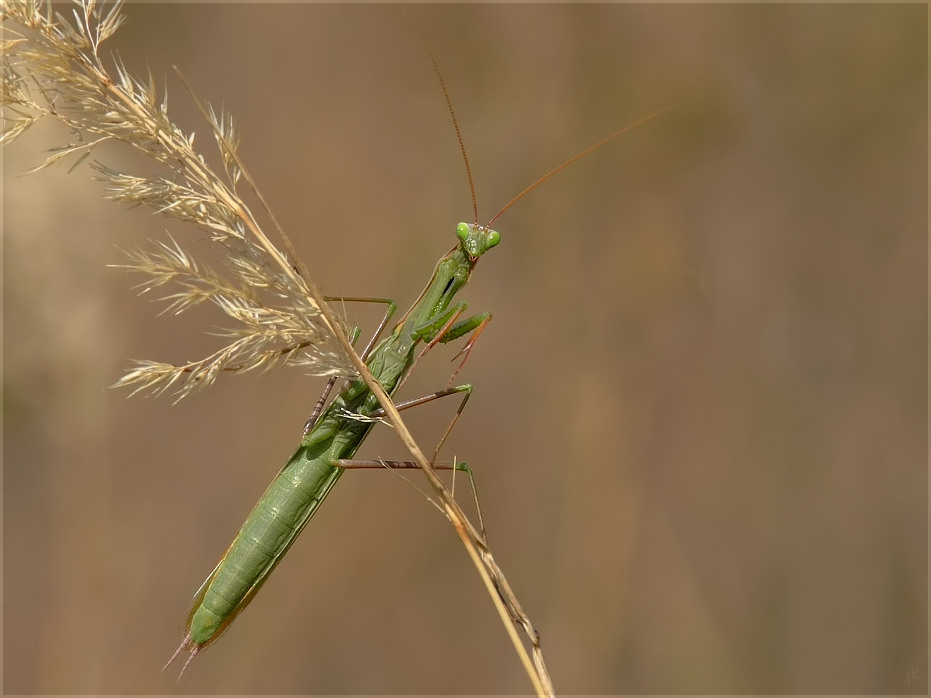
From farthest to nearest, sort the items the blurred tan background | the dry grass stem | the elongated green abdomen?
1. the blurred tan background
2. the elongated green abdomen
3. the dry grass stem

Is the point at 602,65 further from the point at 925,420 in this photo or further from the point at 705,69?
the point at 925,420

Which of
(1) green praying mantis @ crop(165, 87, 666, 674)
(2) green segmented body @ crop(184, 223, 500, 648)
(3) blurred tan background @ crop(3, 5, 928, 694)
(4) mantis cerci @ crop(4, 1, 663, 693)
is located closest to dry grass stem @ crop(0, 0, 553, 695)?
(4) mantis cerci @ crop(4, 1, 663, 693)

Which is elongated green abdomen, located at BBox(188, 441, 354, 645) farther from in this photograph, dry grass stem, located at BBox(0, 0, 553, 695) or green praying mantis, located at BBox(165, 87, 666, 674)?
dry grass stem, located at BBox(0, 0, 553, 695)

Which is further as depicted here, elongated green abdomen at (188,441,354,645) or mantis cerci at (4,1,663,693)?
elongated green abdomen at (188,441,354,645)

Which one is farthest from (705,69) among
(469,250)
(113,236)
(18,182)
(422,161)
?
(18,182)

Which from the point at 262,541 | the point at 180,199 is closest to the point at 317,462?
the point at 262,541

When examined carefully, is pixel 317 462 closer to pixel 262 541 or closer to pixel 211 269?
pixel 262 541
